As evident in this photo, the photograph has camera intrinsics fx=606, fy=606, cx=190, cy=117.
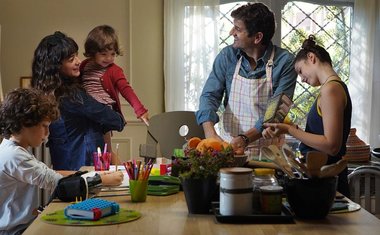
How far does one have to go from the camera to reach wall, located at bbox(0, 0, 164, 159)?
4.42 meters

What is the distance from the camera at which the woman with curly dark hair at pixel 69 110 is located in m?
2.58

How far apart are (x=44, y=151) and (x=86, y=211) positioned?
2930 millimetres

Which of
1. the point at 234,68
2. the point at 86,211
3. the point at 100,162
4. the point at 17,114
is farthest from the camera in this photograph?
the point at 234,68

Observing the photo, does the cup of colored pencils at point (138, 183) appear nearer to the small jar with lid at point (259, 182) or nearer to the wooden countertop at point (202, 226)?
the wooden countertop at point (202, 226)

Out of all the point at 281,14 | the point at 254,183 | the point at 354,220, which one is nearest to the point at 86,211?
the point at 254,183

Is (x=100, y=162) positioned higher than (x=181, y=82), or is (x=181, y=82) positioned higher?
(x=181, y=82)

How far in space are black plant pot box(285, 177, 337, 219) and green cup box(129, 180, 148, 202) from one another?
1.48 ft

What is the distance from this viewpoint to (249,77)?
273 centimetres

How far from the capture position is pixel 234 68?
2.79 metres

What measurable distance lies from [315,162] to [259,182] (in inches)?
8.0

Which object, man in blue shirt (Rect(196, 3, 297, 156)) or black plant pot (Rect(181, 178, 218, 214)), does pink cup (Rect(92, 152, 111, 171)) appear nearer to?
man in blue shirt (Rect(196, 3, 297, 156))

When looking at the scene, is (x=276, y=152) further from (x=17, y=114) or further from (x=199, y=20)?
(x=199, y=20)

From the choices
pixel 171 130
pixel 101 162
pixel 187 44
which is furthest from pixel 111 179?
pixel 187 44

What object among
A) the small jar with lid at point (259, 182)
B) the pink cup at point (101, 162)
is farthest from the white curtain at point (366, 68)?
the small jar with lid at point (259, 182)
